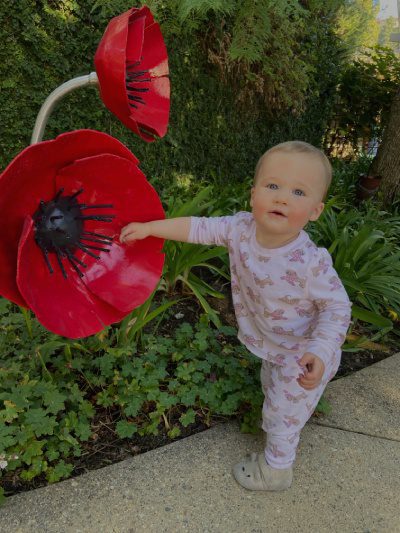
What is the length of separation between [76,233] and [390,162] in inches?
200

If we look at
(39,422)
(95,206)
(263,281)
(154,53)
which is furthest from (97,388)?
(154,53)

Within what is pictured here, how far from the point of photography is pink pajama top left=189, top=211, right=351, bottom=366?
58.6 inches

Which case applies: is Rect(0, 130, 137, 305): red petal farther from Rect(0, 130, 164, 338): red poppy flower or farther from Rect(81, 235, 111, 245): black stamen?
Rect(81, 235, 111, 245): black stamen

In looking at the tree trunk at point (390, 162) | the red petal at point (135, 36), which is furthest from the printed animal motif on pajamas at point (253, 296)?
the tree trunk at point (390, 162)

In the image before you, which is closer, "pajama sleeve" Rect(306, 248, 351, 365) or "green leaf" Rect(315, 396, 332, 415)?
"pajama sleeve" Rect(306, 248, 351, 365)

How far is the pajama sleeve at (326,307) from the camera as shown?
55.2 inches

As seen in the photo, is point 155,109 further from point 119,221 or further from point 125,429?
point 125,429

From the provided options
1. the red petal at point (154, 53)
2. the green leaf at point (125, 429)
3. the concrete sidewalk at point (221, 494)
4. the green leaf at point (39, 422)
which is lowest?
the concrete sidewalk at point (221, 494)

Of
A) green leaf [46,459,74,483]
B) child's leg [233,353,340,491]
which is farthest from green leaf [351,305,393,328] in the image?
green leaf [46,459,74,483]

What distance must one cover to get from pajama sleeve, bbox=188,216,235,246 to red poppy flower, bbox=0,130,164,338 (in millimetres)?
353

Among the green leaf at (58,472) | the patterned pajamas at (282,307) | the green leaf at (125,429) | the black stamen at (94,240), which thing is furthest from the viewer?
the green leaf at (125,429)

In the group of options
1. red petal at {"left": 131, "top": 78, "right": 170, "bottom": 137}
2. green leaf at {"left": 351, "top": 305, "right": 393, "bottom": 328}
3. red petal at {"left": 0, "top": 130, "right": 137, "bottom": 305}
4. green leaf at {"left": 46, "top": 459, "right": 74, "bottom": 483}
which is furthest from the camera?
green leaf at {"left": 351, "top": 305, "right": 393, "bottom": 328}

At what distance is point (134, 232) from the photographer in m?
1.27

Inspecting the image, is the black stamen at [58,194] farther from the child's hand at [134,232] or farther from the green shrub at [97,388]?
the green shrub at [97,388]
